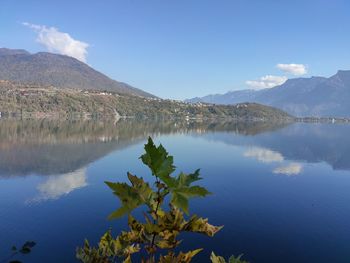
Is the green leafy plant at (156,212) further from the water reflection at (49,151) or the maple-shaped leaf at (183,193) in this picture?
the water reflection at (49,151)

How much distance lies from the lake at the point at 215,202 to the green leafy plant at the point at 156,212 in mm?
29128

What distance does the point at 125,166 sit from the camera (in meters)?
95.4

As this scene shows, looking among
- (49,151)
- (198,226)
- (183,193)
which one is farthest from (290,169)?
(183,193)

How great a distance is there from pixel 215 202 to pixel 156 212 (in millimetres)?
60303

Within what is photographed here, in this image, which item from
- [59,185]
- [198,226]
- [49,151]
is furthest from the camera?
[49,151]

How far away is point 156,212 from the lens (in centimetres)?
323

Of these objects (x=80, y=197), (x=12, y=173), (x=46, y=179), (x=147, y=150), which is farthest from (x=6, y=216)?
(x=147, y=150)

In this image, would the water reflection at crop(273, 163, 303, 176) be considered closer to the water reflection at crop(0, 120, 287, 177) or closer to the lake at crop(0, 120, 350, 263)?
the lake at crop(0, 120, 350, 263)

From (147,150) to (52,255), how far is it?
140ft

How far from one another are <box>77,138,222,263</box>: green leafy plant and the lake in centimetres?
2913

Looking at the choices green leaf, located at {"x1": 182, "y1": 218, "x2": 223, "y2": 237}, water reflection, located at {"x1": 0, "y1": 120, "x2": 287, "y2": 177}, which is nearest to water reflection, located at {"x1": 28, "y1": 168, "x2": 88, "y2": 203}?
water reflection, located at {"x1": 0, "y1": 120, "x2": 287, "y2": 177}

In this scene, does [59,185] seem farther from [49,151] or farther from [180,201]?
[180,201]

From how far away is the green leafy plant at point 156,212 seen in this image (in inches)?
114

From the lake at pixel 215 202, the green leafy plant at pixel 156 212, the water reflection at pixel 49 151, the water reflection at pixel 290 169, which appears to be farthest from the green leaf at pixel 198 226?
the water reflection at pixel 290 169
